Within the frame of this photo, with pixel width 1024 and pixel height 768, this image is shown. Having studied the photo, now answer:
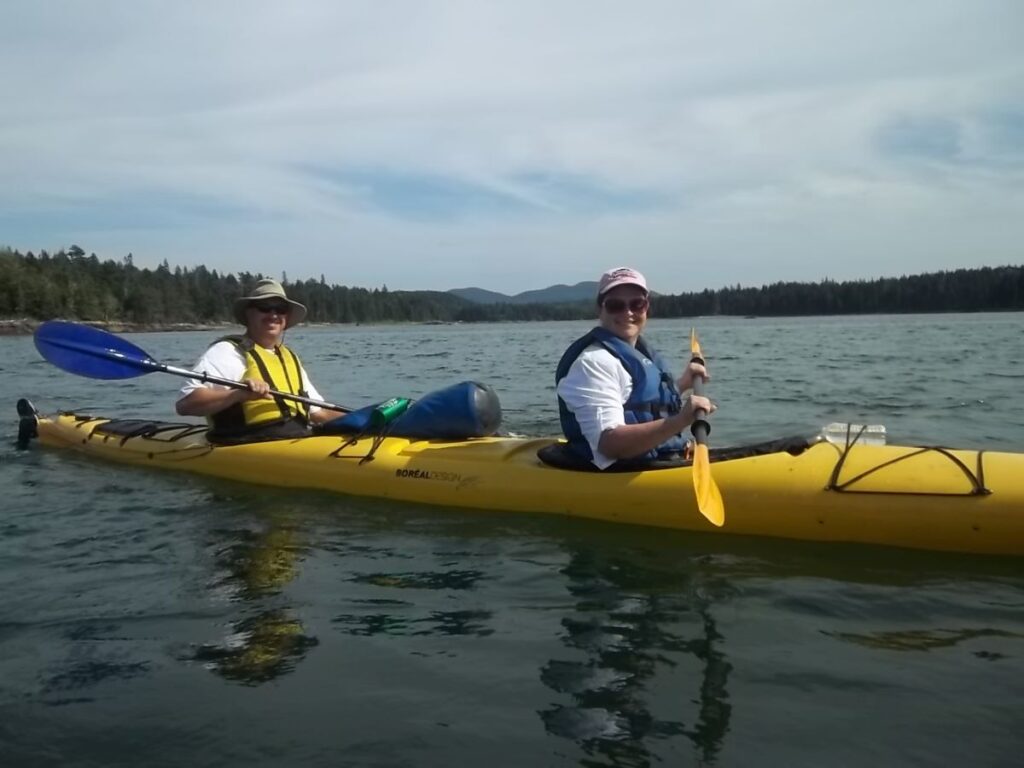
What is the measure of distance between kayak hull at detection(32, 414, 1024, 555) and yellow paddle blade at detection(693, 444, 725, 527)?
48 centimetres

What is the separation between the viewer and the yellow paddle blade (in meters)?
4.07

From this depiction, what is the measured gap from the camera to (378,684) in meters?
3.14

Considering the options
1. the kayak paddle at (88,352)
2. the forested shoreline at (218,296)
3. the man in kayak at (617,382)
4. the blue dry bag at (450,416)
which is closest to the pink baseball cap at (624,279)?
the man in kayak at (617,382)

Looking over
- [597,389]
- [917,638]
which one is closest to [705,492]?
[597,389]

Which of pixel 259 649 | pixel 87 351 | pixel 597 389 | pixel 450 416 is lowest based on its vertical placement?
pixel 259 649

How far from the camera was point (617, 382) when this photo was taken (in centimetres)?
479

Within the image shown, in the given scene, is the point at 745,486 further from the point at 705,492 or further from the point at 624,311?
the point at 624,311

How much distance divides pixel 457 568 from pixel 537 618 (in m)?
0.87

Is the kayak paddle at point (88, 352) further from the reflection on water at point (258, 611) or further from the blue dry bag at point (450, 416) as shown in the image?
the reflection on water at point (258, 611)

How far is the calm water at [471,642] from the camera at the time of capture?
8.93 feet

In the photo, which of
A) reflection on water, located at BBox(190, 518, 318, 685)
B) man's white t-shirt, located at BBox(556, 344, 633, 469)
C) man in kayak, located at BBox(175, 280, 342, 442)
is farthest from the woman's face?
man in kayak, located at BBox(175, 280, 342, 442)

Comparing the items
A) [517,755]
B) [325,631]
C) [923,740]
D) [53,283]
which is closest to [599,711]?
[517,755]

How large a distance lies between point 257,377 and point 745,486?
3741 mm

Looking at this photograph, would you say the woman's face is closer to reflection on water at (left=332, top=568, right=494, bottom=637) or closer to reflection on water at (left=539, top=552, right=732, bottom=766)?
reflection on water at (left=539, top=552, right=732, bottom=766)
